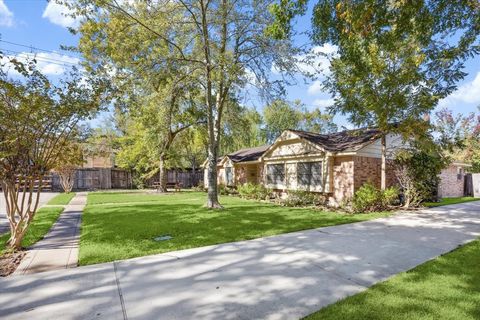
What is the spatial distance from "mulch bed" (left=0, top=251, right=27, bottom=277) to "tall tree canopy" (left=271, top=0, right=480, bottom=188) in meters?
6.84

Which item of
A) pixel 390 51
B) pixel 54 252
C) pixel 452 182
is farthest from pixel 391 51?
pixel 452 182

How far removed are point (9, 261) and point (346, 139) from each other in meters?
13.9

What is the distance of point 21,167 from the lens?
19.4ft

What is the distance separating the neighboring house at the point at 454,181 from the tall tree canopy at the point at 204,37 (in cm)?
1248

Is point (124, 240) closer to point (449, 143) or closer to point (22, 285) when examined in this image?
point (22, 285)

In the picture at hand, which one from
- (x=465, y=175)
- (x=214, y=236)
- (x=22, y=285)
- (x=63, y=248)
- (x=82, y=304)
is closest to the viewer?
(x=82, y=304)

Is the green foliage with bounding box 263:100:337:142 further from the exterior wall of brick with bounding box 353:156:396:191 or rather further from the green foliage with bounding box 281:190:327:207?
the exterior wall of brick with bounding box 353:156:396:191

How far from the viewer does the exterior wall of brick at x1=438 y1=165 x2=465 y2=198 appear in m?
17.1

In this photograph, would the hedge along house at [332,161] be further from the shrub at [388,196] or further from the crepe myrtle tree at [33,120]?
the crepe myrtle tree at [33,120]

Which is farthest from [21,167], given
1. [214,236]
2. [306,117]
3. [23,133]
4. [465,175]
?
[306,117]

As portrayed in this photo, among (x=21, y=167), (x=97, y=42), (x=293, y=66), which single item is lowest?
(x=21, y=167)

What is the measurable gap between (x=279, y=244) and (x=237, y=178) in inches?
628

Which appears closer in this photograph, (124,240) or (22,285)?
(22,285)

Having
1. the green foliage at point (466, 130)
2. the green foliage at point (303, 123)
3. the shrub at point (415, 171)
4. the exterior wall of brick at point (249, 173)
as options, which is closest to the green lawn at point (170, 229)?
the shrub at point (415, 171)
